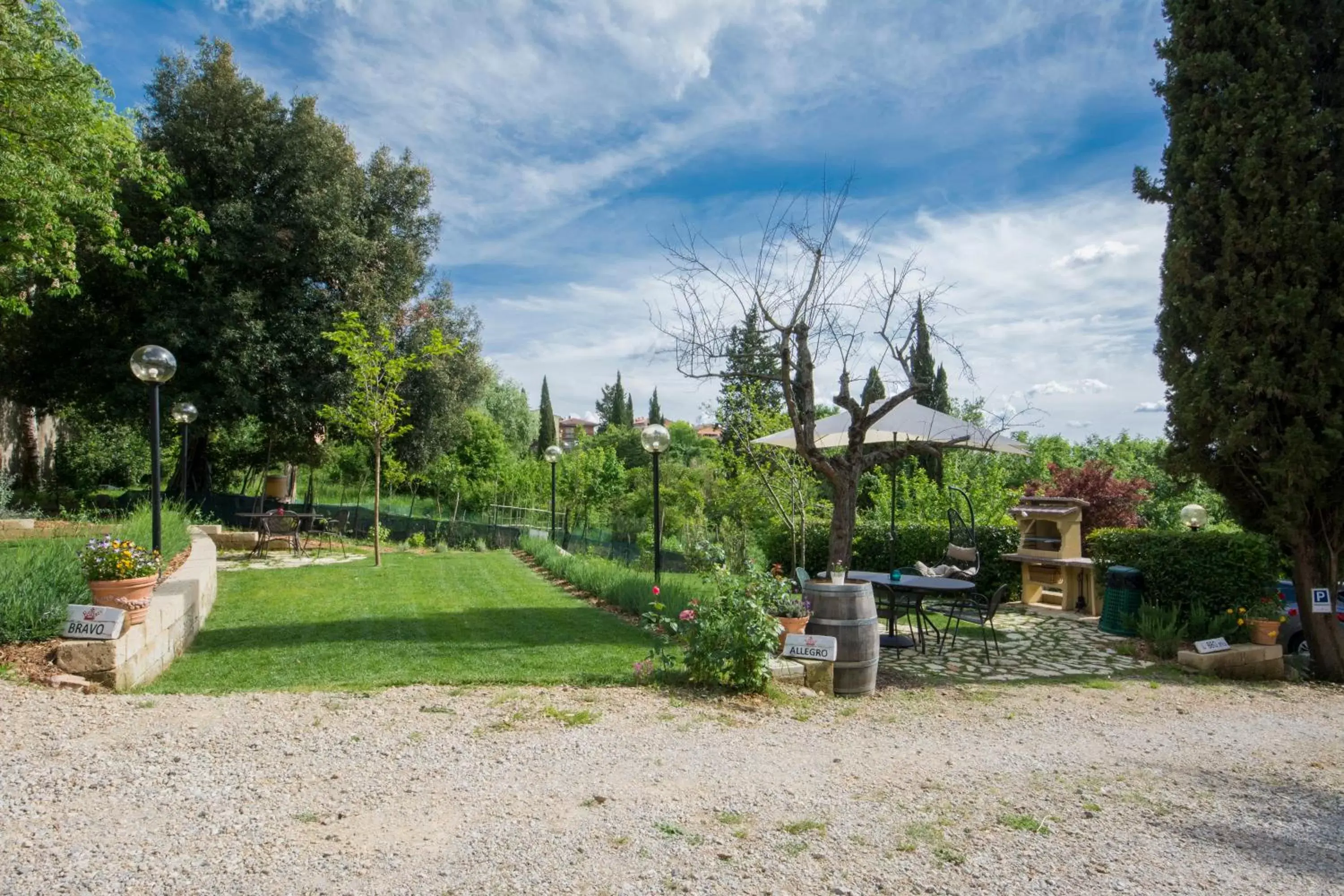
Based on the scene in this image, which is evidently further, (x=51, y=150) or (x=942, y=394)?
(x=942, y=394)

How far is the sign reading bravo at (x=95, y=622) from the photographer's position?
4.34m

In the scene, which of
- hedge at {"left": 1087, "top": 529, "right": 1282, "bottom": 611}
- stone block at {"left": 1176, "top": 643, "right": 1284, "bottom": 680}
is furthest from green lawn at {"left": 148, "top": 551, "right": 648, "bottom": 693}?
hedge at {"left": 1087, "top": 529, "right": 1282, "bottom": 611}

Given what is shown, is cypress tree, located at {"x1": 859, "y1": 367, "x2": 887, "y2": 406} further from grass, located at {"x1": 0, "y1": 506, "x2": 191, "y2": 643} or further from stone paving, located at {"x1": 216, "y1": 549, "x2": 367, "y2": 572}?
stone paving, located at {"x1": 216, "y1": 549, "x2": 367, "y2": 572}

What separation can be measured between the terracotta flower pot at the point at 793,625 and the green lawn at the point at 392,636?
1.03 meters

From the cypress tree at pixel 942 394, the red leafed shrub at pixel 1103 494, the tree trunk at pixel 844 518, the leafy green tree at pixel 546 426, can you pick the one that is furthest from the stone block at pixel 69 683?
the leafy green tree at pixel 546 426

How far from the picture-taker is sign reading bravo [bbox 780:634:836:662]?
195 inches

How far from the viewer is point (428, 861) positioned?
2.44m

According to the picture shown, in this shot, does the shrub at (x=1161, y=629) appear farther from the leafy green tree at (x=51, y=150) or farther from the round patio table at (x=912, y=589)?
the leafy green tree at (x=51, y=150)

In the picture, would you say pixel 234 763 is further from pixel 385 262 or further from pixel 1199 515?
pixel 385 262

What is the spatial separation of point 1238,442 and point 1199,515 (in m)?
3.31

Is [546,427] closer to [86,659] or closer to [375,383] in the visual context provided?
[375,383]

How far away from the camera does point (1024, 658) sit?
Result: 649 cm

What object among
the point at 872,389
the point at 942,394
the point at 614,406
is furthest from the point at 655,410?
the point at 872,389

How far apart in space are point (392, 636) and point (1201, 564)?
7.11 m
